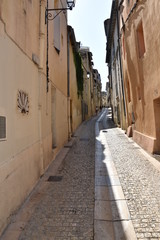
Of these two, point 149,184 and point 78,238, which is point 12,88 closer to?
point 78,238

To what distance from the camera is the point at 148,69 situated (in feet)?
21.3

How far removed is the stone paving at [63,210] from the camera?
2543 mm

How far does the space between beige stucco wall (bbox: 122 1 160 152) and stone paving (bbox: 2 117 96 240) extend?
3303mm

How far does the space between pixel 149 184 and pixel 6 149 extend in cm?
322

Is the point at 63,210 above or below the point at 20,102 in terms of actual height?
below

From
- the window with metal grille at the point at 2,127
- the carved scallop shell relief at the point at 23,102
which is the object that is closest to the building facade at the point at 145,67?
the carved scallop shell relief at the point at 23,102

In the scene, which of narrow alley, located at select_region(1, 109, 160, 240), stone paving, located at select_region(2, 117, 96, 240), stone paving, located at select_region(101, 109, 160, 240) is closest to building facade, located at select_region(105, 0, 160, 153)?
stone paving, located at select_region(101, 109, 160, 240)

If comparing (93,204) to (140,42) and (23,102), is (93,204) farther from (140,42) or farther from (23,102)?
(140,42)

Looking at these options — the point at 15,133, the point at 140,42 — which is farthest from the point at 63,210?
the point at 140,42

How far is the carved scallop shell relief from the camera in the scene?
337cm

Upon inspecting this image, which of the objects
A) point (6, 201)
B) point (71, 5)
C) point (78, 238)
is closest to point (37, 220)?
point (6, 201)

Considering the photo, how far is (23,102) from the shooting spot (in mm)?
3562

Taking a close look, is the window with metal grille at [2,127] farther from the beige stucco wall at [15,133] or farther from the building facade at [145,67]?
the building facade at [145,67]

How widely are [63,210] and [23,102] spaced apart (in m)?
2.23
